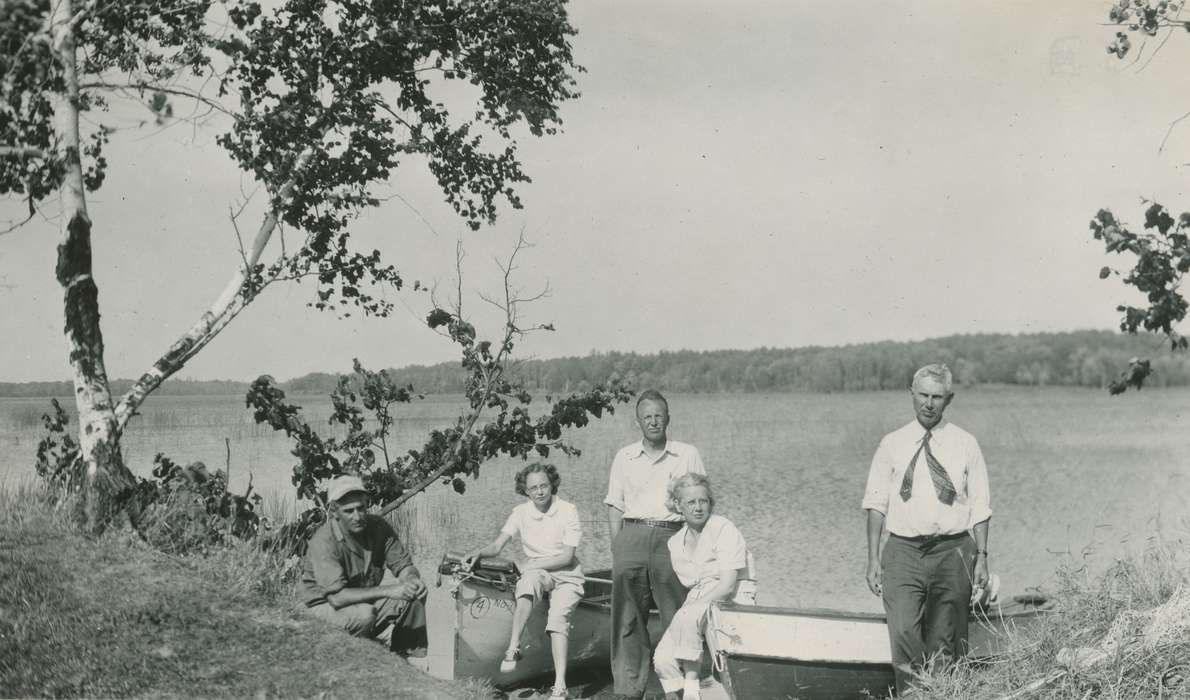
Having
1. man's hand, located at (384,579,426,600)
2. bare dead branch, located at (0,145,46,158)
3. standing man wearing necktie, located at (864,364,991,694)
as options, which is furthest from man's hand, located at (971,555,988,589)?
bare dead branch, located at (0,145,46,158)

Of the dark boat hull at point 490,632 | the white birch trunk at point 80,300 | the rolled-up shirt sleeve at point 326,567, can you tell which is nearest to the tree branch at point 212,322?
the white birch trunk at point 80,300

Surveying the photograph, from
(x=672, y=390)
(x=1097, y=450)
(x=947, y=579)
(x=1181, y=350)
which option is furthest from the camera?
(x=672, y=390)

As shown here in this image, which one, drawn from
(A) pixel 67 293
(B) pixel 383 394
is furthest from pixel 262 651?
(B) pixel 383 394

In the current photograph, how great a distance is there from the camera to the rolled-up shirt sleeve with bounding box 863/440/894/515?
16.3 feet

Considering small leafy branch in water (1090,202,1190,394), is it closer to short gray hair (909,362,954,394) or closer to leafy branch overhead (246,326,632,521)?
short gray hair (909,362,954,394)

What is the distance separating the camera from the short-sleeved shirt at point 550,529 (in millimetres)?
6289

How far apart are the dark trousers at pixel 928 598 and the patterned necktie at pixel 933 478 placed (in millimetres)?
209

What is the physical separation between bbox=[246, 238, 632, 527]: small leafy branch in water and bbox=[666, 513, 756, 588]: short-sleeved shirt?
2.67 metres

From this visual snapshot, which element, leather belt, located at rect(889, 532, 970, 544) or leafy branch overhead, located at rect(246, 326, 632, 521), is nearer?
leather belt, located at rect(889, 532, 970, 544)

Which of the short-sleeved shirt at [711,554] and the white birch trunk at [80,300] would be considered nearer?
the short-sleeved shirt at [711,554]

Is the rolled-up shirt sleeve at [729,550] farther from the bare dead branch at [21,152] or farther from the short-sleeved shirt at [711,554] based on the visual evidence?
the bare dead branch at [21,152]

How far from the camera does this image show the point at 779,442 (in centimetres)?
2391

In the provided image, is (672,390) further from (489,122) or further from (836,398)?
(489,122)

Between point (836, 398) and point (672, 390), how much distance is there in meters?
7.66
